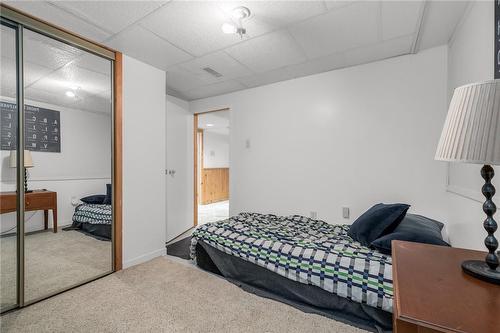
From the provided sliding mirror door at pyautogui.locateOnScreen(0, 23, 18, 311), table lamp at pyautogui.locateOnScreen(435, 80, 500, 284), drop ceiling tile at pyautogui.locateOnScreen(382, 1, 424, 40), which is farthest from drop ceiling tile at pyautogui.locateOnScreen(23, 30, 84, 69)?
table lamp at pyautogui.locateOnScreen(435, 80, 500, 284)

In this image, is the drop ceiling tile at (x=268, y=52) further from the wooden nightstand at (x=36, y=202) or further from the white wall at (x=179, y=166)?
the wooden nightstand at (x=36, y=202)

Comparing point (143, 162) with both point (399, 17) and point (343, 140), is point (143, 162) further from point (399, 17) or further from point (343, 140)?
point (399, 17)

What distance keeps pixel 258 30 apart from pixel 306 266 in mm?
2134

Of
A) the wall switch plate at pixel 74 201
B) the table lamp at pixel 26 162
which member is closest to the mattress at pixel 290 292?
the wall switch plate at pixel 74 201

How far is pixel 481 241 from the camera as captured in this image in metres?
1.44

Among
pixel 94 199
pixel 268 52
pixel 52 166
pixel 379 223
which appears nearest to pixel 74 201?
pixel 94 199

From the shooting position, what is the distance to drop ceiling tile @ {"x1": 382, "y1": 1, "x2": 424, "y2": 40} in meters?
1.78

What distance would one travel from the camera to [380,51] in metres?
2.51

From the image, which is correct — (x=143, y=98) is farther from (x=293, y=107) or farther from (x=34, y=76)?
(x=293, y=107)

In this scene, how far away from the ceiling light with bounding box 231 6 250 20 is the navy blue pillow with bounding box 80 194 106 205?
7.34ft

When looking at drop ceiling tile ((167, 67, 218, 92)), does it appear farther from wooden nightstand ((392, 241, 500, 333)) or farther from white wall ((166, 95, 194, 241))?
wooden nightstand ((392, 241, 500, 333))

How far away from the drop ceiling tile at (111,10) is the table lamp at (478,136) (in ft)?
6.50

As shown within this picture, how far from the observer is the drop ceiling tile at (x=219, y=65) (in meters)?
2.64

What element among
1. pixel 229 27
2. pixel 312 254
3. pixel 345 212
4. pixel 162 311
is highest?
pixel 229 27
